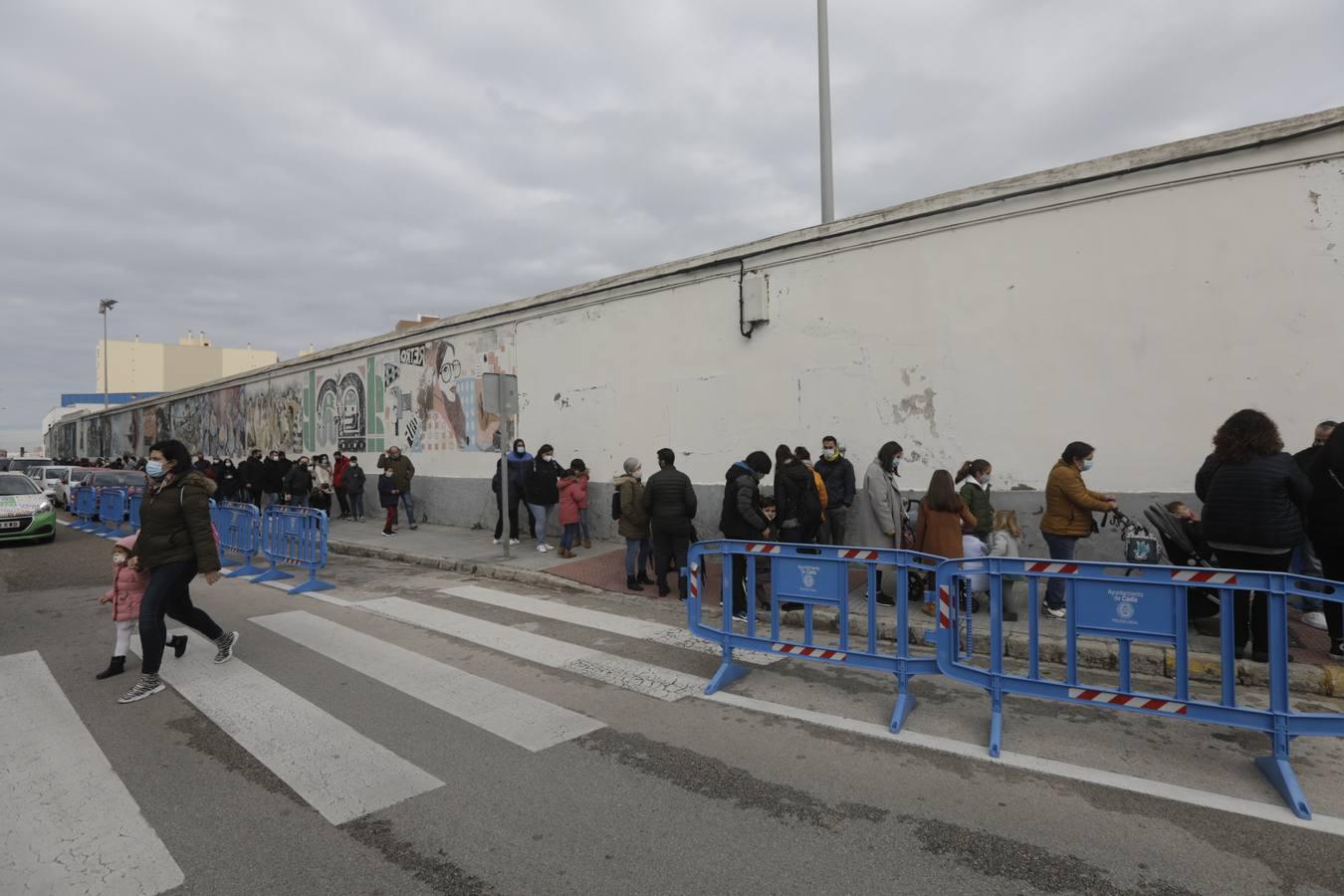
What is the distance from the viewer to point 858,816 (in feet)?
10.5

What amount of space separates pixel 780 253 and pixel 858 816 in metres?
8.48

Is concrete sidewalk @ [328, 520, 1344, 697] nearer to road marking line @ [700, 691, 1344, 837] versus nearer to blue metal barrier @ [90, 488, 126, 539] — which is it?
road marking line @ [700, 691, 1344, 837]

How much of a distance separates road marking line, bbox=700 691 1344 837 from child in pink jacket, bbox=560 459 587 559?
21.2 feet

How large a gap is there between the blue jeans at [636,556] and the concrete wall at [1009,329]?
207 centimetres

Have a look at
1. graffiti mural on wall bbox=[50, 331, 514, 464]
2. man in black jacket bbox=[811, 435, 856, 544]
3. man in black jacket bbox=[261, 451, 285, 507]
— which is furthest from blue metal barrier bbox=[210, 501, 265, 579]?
man in black jacket bbox=[811, 435, 856, 544]

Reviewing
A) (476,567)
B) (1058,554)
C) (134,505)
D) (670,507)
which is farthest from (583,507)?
(134,505)

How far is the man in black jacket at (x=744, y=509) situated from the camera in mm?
6891

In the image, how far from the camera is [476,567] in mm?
10383

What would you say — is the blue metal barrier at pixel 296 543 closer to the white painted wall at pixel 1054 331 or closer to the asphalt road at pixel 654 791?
the asphalt road at pixel 654 791

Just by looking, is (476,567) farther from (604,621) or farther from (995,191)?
(995,191)

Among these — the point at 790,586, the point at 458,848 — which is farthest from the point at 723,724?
the point at 458,848

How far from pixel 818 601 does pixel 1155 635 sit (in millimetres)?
2019

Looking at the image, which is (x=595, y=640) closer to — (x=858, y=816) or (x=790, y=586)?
(x=790, y=586)

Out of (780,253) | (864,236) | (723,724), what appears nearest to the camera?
(723,724)
